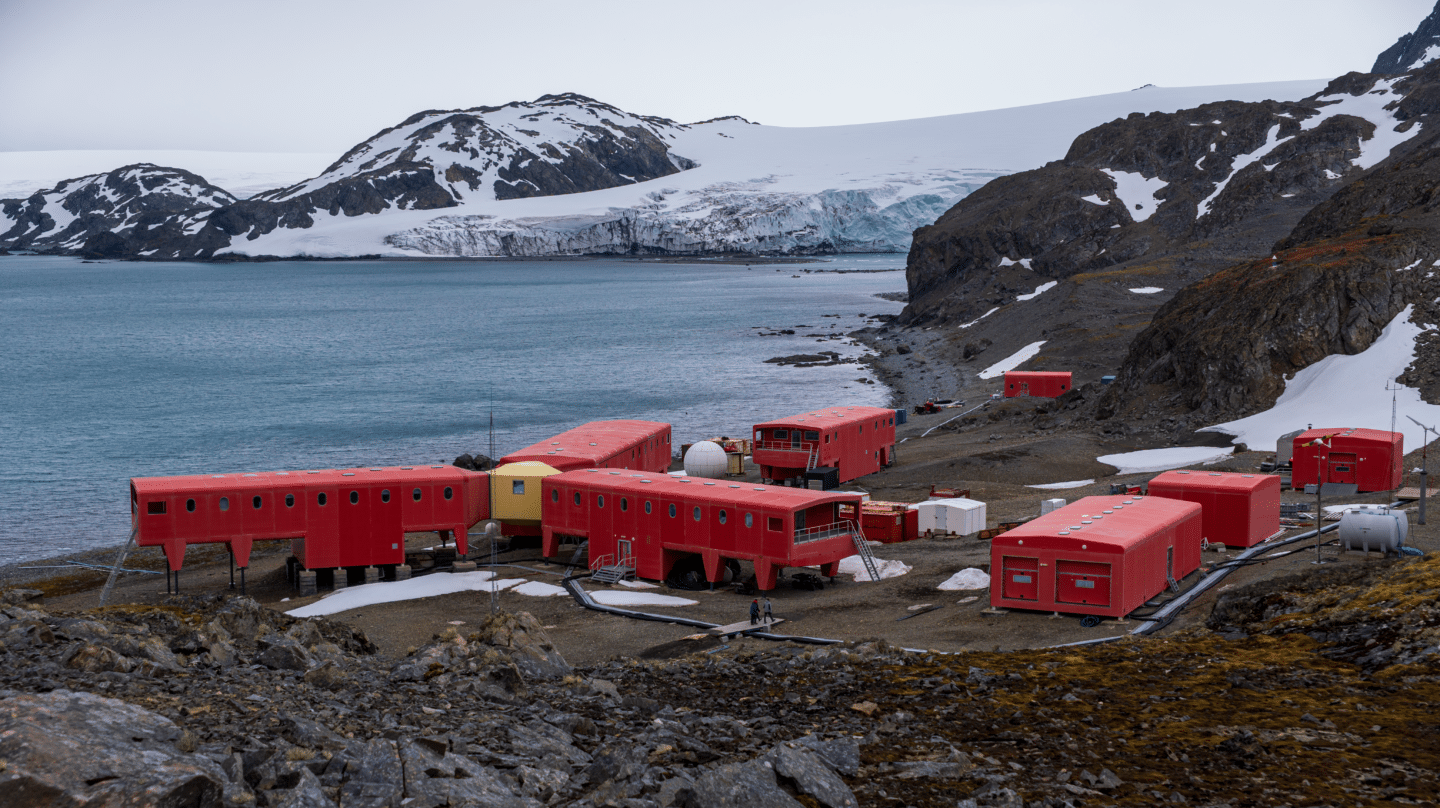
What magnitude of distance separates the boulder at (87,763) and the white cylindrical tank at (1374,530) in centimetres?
2742

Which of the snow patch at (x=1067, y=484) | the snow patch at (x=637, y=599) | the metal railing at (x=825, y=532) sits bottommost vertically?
the snow patch at (x=637, y=599)

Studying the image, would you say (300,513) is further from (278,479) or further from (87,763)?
(87,763)

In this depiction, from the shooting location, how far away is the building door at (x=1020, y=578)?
95.6 feet

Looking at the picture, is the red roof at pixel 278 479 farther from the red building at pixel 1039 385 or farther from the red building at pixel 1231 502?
the red building at pixel 1039 385

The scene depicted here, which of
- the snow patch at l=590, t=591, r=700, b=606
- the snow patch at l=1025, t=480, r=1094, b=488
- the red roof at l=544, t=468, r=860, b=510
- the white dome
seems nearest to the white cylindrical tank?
the red roof at l=544, t=468, r=860, b=510

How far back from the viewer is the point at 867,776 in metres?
14.7

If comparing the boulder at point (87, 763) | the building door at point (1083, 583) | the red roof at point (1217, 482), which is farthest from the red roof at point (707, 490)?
the boulder at point (87, 763)

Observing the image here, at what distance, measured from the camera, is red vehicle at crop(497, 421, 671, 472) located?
4572 cm

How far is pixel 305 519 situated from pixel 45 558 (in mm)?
16270

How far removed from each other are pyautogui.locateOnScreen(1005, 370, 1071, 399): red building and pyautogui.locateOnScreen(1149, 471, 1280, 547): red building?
123 ft

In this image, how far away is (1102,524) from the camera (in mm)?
30531

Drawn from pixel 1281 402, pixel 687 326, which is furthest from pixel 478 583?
pixel 687 326

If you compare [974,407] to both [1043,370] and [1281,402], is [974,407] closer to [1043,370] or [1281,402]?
[1043,370]

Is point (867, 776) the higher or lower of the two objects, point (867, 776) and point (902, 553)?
the higher
